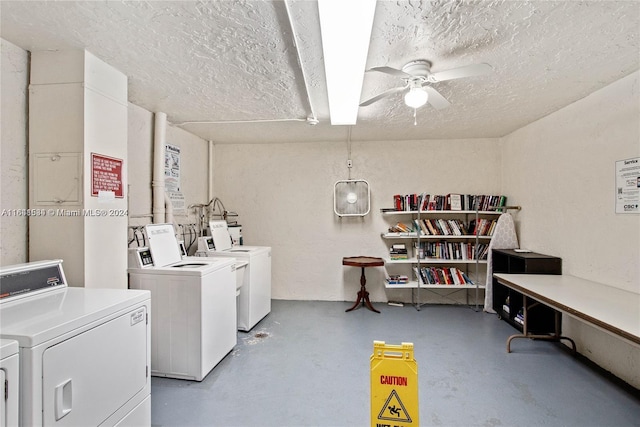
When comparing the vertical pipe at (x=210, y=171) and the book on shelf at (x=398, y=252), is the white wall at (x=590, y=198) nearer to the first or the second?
the book on shelf at (x=398, y=252)

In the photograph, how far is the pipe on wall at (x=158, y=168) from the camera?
3125 millimetres

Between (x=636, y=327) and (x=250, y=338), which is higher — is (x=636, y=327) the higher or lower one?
the higher one

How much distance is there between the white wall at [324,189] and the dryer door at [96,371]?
296 cm

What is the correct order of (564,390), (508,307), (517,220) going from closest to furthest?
1. (564,390)
2. (508,307)
3. (517,220)

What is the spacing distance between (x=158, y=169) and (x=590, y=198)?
406cm

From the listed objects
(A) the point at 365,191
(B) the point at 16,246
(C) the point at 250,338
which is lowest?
(C) the point at 250,338

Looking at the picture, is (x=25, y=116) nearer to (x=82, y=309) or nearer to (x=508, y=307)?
(x=82, y=309)

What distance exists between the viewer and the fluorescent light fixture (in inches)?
56.3

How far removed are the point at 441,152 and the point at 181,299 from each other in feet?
12.5

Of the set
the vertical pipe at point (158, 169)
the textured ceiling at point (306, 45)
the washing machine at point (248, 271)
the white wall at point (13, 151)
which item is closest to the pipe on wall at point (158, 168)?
the vertical pipe at point (158, 169)

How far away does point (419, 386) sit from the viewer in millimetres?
2256

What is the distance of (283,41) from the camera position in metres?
1.87

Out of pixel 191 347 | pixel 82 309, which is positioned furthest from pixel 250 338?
pixel 82 309

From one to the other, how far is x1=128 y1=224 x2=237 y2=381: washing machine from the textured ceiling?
142 centimetres
